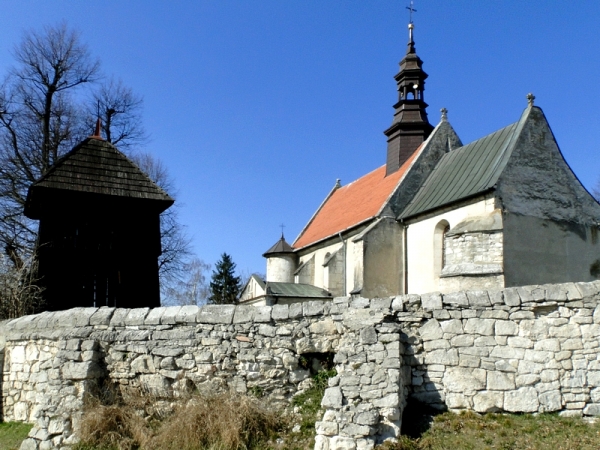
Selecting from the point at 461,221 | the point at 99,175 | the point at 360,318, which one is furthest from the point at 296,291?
the point at 360,318

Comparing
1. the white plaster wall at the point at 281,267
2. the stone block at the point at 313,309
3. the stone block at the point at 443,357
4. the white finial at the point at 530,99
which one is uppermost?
the white finial at the point at 530,99

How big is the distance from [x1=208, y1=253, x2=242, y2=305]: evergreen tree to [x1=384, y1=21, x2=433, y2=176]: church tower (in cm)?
2226

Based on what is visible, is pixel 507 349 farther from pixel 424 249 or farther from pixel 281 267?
pixel 281 267

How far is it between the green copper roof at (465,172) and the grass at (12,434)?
38.0ft

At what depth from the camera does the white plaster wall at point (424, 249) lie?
16875 millimetres

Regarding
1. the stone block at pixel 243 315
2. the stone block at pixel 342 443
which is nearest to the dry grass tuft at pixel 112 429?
the stone block at pixel 243 315

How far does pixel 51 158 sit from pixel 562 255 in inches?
683

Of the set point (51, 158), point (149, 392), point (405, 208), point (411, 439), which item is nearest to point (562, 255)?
point (405, 208)

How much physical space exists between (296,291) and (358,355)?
13.7 metres

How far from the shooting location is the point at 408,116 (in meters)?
24.2

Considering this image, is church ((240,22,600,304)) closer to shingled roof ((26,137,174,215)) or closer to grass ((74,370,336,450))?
shingled roof ((26,137,174,215))

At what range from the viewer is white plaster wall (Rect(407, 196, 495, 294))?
16875mm

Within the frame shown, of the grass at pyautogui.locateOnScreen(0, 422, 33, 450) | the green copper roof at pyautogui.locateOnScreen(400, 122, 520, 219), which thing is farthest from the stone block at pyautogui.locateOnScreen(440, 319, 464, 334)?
the green copper roof at pyautogui.locateOnScreen(400, 122, 520, 219)

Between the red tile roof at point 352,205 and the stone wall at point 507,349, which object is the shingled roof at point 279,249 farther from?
the stone wall at point 507,349
